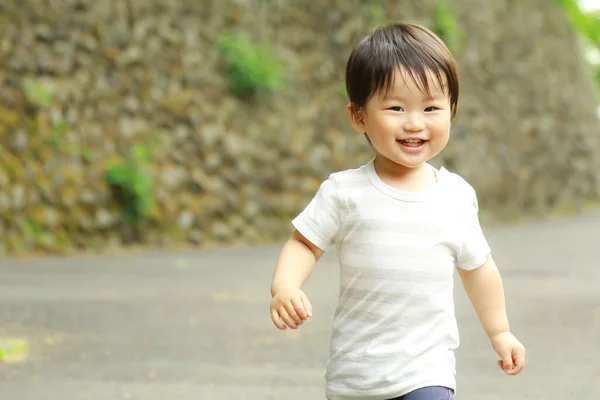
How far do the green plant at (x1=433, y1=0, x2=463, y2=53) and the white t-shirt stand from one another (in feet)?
50.6

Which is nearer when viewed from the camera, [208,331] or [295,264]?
[295,264]

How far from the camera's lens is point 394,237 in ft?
9.52

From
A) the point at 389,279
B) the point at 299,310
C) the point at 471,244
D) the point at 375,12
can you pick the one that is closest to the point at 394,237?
the point at 389,279

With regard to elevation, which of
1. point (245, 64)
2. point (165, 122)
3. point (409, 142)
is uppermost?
point (409, 142)

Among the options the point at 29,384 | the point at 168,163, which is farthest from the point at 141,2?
the point at 29,384

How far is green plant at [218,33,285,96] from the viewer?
562 inches

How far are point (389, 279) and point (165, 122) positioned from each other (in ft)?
35.3

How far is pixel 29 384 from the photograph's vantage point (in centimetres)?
510

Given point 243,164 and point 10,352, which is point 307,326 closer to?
point 10,352

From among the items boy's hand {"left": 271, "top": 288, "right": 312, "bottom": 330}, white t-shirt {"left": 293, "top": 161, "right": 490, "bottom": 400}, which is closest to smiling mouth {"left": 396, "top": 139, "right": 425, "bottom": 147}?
white t-shirt {"left": 293, "top": 161, "right": 490, "bottom": 400}

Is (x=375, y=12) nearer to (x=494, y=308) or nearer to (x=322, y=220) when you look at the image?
(x=494, y=308)

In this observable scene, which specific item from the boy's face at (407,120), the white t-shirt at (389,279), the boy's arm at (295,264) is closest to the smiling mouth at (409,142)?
the boy's face at (407,120)

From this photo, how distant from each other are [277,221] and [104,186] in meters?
2.57

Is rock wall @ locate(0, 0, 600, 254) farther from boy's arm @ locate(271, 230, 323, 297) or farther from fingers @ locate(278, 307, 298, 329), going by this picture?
fingers @ locate(278, 307, 298, 329)
